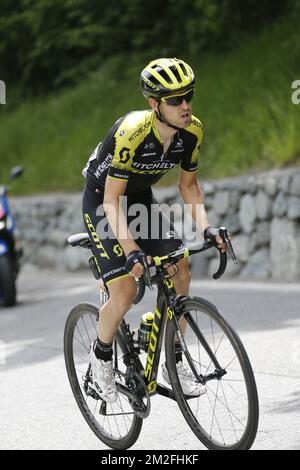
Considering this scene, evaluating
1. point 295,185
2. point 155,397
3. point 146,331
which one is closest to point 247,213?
point 295,185

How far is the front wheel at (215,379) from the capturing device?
4.20 m

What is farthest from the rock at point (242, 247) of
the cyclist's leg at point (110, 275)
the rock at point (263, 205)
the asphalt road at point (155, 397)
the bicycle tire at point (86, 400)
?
the cyclist's leg at point (110, 275)

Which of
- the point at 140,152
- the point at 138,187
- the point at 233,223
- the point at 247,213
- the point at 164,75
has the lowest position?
the point at 233,223

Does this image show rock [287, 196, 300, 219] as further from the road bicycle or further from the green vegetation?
the road bicycle

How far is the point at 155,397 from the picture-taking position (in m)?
5.86

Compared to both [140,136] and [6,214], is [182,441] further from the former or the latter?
[6,214]

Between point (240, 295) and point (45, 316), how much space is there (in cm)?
196

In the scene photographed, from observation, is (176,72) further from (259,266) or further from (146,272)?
(259,266)

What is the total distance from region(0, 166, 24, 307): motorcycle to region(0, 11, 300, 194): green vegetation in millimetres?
2502

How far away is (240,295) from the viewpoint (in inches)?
378

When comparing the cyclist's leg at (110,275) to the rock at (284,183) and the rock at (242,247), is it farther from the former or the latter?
the rock at (242,247)

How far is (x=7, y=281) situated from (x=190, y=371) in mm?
6031

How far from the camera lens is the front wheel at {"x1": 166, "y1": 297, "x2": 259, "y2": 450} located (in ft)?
13.8

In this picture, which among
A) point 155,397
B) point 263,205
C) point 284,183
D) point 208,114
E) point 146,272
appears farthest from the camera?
point 208,114
